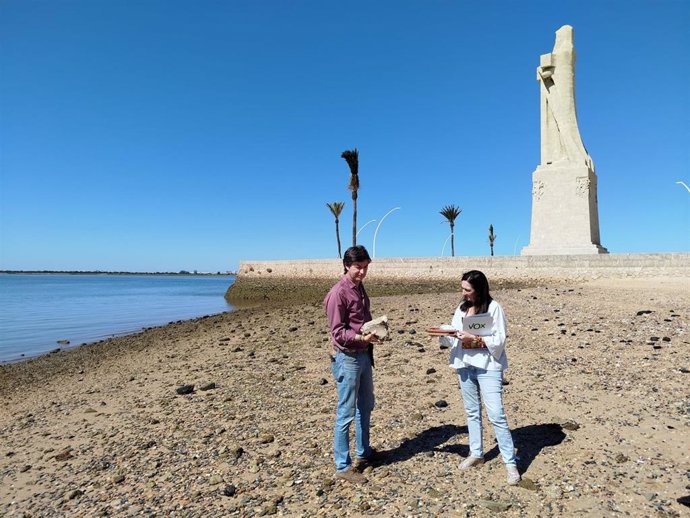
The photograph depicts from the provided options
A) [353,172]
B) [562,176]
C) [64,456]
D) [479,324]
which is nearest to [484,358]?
[479,324]

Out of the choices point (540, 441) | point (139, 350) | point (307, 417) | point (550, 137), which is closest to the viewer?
point (540, 441)

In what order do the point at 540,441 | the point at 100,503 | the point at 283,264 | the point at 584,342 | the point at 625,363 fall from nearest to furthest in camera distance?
the point at 100,503
the point at 540,441
the point at 625,363
the point at 584,342
the point at 283,264

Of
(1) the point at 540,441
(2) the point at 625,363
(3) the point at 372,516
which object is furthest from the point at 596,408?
(3) the point at 372,516

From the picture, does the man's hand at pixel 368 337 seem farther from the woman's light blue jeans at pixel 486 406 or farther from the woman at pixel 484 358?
the woman's light blue jeans at pixel 486 406

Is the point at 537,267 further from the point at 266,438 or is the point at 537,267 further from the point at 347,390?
the point at 347,390

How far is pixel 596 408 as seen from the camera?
218 inches

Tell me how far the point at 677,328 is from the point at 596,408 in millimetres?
5650

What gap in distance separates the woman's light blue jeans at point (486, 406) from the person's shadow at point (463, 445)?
0.36 metres

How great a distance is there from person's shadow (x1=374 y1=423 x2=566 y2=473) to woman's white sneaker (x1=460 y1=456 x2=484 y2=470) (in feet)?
0.67

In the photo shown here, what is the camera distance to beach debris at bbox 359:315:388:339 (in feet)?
12.6

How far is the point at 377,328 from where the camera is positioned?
388cm

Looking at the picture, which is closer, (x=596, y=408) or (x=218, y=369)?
(x=596, y=408)

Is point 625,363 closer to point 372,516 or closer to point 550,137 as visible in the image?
point 372,516

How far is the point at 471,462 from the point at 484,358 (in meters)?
1.05
